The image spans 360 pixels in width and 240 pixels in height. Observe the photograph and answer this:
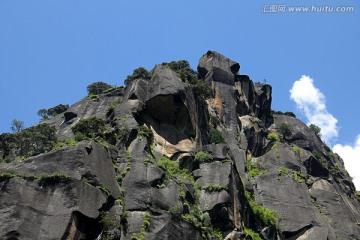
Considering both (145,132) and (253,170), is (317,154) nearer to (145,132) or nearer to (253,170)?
(253,170)

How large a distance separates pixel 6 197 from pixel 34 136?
1737 centimetres

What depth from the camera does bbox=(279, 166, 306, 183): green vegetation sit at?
161 ft

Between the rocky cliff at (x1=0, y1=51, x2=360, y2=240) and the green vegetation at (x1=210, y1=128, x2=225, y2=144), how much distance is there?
12 cm

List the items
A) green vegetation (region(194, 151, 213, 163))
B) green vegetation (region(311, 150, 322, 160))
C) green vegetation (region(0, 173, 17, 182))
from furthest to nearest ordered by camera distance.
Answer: green vegetation (region(311, 150, 322, 160)) → green vegetation (region(194, 151, 213, 163)) → green vegetation (region(0, 173, 17, 182))

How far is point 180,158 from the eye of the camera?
40.3 metres

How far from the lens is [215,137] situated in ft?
155

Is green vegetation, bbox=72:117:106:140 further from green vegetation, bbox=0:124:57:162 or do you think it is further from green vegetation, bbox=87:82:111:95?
green vegetation, bbox=87:82:111:95

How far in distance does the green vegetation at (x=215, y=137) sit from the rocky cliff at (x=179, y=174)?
12 centimetres

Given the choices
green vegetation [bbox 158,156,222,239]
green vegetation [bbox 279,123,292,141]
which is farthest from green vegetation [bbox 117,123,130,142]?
green vegetation [bbox 279,123,292,141]

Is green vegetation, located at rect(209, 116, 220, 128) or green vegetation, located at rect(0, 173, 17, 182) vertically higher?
green vegetation, located at rect(209, 116, 220, 128)

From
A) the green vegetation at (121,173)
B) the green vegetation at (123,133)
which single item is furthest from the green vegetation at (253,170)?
the green vegetation at (121,173)

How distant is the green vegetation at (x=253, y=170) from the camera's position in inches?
1966

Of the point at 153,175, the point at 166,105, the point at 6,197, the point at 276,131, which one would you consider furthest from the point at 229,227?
the point at 276,131

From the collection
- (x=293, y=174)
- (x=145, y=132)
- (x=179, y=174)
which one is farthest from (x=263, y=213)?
(x=145, y=132)
